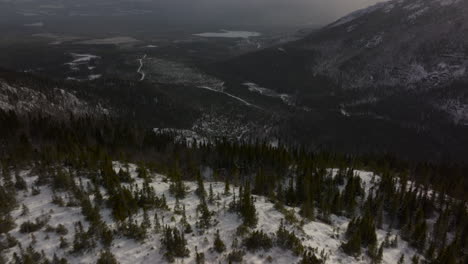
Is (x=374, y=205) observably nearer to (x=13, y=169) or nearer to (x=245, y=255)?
(x=245, y=255)

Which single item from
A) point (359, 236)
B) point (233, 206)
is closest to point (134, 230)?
point (233, 206)

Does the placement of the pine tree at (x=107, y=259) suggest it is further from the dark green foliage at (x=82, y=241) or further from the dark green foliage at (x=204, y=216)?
the dark green foliage at (x=204, y=216)

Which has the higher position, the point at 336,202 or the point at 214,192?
the point at 214,192

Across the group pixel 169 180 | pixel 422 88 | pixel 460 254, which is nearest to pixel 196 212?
pixel 169 180

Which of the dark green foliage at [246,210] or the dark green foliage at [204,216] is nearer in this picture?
the dark green foliage at [204,216]

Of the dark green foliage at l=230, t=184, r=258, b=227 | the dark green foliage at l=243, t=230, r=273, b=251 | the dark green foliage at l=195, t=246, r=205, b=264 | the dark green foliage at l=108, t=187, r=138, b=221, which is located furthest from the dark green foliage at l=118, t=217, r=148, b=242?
the dark green foliage at l=230, t=184, r=258, b=227

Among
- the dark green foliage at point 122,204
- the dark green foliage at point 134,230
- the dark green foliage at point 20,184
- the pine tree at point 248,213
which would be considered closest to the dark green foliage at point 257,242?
the pine tree at point 248,213
